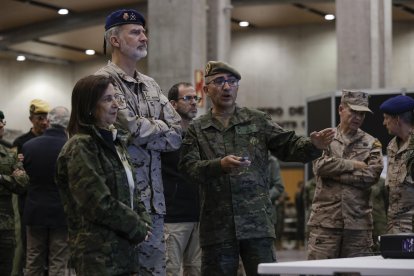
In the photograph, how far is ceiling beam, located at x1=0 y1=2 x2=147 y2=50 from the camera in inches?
977

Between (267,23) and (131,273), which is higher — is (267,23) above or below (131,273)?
above

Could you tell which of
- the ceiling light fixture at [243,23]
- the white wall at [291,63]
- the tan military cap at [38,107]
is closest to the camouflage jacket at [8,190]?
the tan military cap at [38,107]

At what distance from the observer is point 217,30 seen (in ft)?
46.9

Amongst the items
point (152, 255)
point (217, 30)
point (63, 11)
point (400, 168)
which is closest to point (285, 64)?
point (63, 11)

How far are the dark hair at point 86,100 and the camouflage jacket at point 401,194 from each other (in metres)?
3.35

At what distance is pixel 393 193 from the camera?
7.29m

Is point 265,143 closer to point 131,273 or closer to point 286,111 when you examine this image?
point 131,273

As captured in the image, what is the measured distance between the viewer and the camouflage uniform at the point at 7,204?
7.59 m

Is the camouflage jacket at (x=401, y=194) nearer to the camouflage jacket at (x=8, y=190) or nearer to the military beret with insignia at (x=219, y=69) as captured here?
the military beret with insignia at (x=219, y=69)

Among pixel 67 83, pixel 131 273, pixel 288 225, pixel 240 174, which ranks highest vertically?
pixel 67 83

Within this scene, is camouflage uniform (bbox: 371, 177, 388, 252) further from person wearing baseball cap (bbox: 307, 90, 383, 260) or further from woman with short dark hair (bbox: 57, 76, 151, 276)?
woman with short dark hair (bbox: 57, 76, 151, 276)

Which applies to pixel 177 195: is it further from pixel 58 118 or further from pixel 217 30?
pixel 217 30

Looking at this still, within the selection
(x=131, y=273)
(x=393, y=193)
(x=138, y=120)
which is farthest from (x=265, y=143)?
(x=393, y=193)

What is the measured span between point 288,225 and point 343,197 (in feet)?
59.0
